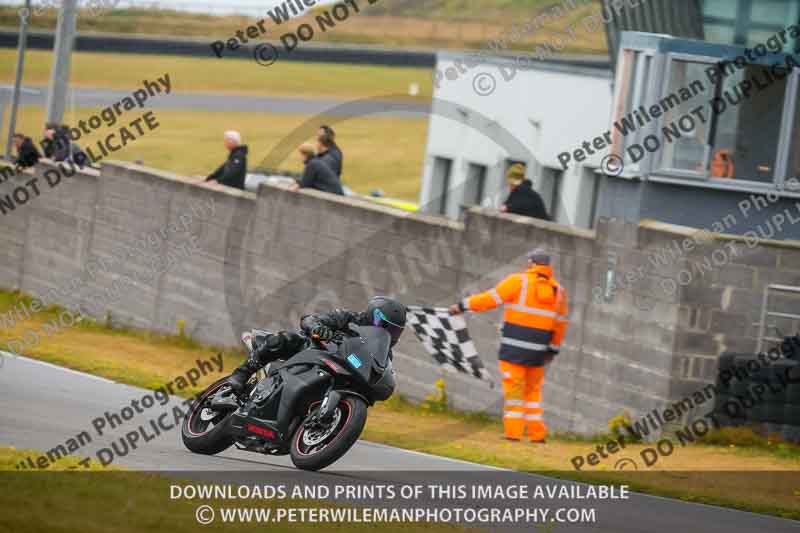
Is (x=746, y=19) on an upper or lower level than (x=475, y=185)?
upper

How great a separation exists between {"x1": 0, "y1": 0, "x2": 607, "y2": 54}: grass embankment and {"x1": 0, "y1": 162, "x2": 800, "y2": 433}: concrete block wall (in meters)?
34.3

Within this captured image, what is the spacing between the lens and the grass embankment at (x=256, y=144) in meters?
49.4

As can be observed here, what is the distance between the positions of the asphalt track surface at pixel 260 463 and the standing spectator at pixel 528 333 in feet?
5.61

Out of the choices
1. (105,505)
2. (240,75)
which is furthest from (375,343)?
(240,75)

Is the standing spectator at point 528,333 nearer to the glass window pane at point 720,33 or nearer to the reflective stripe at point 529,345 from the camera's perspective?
the reflective stripe at point 529,345

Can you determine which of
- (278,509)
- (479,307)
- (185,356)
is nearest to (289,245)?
(185,356)

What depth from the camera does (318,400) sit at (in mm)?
10867

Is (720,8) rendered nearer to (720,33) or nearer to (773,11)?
(720,33)

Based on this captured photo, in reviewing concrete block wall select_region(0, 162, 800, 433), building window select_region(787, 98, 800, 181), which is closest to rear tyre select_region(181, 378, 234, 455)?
concrete block wall select_region(0, 162, 800, 433)

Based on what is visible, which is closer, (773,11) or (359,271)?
(359,271)

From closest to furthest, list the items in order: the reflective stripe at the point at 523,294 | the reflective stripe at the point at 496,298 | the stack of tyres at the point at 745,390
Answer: the reflective stripe at the point at 496,298 < the reflective stripe at the point at 523,294 < the stack of tyres at the point at 745,390

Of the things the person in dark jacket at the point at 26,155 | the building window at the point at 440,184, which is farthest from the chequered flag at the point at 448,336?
the building window at the point at 440,184

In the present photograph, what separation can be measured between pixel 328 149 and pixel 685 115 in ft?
16.6

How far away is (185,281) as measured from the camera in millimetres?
21766
